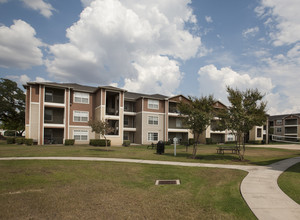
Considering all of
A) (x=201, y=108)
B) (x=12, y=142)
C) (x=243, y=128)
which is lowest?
(x=12, y=142)

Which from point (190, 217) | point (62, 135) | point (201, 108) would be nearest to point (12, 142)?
point (62, 135)

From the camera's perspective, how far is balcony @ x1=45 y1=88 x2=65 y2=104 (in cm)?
3217

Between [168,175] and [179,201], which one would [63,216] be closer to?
[179,201]

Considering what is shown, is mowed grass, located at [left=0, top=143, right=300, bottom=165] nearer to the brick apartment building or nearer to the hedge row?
the hedge row

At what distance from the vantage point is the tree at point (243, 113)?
A: 1593 cm

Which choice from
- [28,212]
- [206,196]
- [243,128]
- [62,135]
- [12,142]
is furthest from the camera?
[62,135]

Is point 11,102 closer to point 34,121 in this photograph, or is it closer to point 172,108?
point 34,121

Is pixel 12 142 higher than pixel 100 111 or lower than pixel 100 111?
lower

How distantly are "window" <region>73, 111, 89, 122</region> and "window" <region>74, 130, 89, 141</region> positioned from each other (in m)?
1.91

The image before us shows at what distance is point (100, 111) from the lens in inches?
1268

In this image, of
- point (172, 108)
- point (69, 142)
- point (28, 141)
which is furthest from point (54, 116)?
point (172, 108)

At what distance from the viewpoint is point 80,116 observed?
34.3 metres

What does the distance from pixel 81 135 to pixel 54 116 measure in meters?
5.40

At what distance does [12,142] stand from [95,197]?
30888 mm
